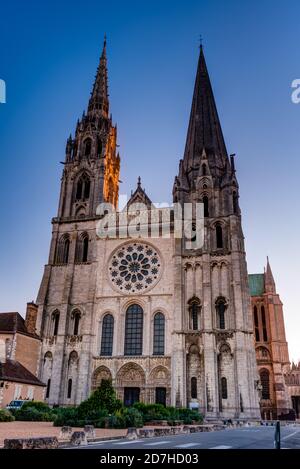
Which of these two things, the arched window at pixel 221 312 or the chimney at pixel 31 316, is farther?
the chimney at pixel 31 316

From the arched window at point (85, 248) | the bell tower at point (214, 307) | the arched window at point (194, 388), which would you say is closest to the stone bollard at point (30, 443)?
the bell tower at point (214, 307)

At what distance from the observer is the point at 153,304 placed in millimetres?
35594

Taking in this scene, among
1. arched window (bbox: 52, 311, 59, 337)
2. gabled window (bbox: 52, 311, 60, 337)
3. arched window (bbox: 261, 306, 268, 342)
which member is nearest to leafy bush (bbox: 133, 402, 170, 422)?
gabled window (bbox: 52, 311, 60, 337)

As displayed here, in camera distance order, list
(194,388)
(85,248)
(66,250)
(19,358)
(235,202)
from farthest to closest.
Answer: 1. (66,250)
2. (85,248)
3. (235,202)
4. (19,358)
5. (194,388)

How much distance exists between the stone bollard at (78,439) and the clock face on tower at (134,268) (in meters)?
25.3

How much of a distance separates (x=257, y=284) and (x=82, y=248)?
30.5 m

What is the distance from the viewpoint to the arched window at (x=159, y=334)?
34094 millimetres

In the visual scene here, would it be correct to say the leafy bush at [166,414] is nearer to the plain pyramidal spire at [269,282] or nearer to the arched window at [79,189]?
the arched window at [79,189]

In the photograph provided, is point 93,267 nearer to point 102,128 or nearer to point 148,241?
point 148,241

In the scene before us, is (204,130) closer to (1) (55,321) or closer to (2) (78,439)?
(1) (55,321)

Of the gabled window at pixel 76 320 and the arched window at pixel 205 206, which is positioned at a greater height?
the arched window at pixel 205 206

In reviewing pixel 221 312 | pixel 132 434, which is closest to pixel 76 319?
pixel 221 312

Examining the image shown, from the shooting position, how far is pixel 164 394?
32.7m
